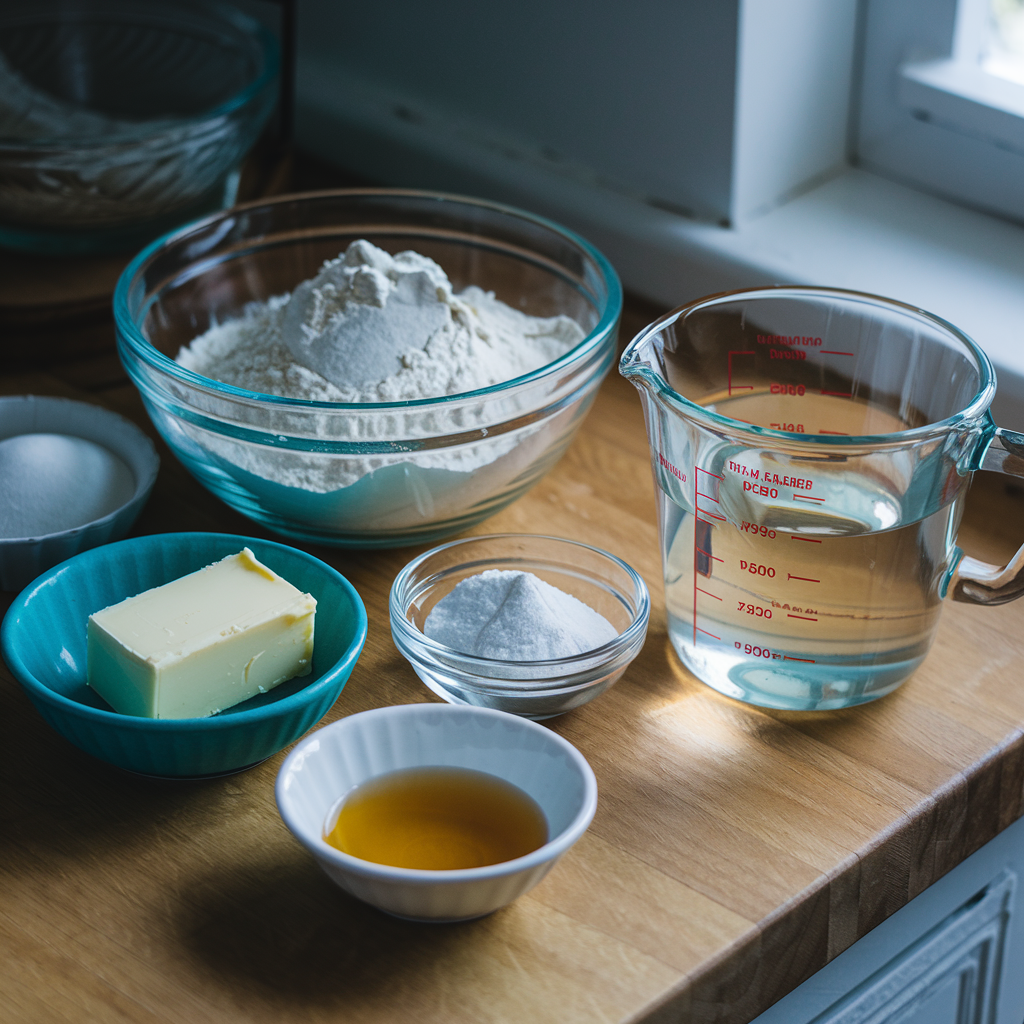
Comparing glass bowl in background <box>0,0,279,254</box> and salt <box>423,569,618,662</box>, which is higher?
glass bowl in background <box>0,0,279,254</box>

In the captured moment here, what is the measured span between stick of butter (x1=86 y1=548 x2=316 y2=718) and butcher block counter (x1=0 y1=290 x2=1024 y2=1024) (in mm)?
44

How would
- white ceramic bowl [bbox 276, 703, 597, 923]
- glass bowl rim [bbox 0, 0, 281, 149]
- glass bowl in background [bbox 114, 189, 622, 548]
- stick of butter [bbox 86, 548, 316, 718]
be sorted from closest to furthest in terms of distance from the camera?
white ceramic bowl [bbox 276, 703, 597, 923], stick of butter [bbox 86, 548, 316, 718], glass bowl in background [bbox 114, 189, 622, 548], glass bowl rim [bbox 0, 0, 281, 149]

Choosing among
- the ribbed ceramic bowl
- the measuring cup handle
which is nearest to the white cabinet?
the measuring cup handle

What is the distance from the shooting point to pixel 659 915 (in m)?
0.55

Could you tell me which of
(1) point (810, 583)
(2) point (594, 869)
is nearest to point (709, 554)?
(1) point (810, 583)

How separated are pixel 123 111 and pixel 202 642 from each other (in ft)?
2.59

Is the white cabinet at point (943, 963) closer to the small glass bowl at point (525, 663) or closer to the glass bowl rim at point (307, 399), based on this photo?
the small glass bowl at point (525, 663)

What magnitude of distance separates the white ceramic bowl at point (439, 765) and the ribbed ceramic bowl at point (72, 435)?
0.27 metres

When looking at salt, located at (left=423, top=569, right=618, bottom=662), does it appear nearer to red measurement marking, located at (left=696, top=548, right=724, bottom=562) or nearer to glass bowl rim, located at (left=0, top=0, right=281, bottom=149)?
red measurement marking, located at (left=696, top=548, right=724, bottom=562)

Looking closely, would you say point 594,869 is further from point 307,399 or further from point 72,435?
point 72,435

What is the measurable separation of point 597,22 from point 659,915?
811 millimetres

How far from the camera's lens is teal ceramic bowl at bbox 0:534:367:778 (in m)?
0.57

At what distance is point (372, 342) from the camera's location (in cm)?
76

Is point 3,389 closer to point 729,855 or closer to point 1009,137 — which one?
point 729,855
